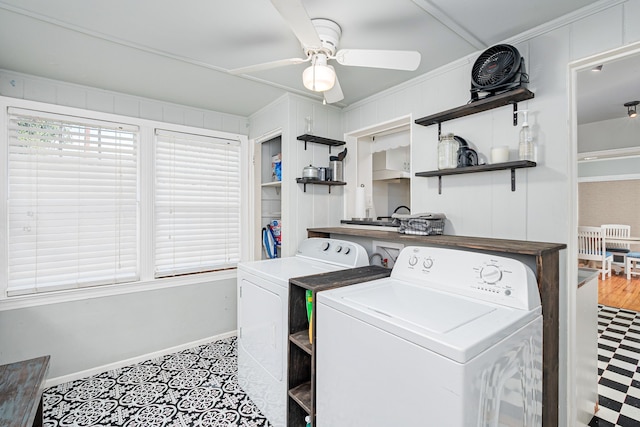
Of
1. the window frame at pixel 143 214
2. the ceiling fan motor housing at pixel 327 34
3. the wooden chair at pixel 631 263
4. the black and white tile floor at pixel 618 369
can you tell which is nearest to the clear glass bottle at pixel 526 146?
the ceiling fan motor housing at pixel 327 34

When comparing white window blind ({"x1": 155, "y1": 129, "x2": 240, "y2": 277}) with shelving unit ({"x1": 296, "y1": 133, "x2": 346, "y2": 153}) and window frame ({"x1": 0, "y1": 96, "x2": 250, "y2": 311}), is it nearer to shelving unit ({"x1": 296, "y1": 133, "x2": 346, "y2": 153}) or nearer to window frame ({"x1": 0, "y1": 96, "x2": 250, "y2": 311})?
window frame ({"x1": 0, "y1": 96, "x2": 250, "y2": 311})

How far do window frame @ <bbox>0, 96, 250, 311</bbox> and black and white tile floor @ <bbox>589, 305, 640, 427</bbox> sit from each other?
311cm

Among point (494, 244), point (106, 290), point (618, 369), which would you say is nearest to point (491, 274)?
point (494, 244)

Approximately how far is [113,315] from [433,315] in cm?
258

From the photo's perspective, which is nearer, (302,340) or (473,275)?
(473,275)

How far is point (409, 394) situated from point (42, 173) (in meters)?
2.86

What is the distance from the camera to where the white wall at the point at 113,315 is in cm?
216

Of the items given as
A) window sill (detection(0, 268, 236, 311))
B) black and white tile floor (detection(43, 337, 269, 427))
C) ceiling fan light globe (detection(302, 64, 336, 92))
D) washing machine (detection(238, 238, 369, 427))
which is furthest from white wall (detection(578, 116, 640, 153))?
black and white tile floor (detection(43, 337, 269, 427))

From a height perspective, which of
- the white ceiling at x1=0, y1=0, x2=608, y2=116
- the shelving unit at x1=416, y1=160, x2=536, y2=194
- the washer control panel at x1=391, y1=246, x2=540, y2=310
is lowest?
the washer control panel at x1=391, y1=246, x2=540, y2=310

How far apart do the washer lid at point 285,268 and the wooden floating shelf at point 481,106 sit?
116 cm

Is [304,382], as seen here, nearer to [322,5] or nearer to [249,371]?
[249,371]

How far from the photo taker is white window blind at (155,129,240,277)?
2.74m

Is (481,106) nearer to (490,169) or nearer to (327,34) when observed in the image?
(490,169)

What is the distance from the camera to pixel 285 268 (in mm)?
2057
